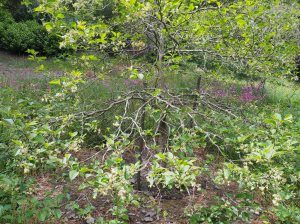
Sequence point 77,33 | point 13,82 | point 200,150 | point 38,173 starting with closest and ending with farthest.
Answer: point 77,33 < point 38,173 < point 200,150 < point 13,82

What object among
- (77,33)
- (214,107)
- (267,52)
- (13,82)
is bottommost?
(13,82)

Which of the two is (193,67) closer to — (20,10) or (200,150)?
(200,150)

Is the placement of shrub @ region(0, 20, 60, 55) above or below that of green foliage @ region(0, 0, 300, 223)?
below

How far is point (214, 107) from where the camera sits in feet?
11.7

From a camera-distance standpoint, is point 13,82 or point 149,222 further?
point 13,82

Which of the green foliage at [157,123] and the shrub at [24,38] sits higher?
the green foliage at [157,123]

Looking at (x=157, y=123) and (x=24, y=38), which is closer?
(x=157, y=123)

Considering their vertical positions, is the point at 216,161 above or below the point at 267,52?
below

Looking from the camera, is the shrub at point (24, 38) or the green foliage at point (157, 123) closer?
the green foliage at point (157, 123)

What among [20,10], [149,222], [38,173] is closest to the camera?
A: [149,222]

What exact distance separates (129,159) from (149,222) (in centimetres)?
124

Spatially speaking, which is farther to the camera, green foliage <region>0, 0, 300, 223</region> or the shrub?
the shrub

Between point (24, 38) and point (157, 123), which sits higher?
point (157, 123)

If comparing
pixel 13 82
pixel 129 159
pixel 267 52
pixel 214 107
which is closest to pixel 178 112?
pixel 214 107
